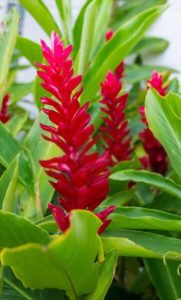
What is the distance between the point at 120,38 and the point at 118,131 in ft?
1.34

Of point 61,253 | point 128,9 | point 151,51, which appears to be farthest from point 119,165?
point 128,9

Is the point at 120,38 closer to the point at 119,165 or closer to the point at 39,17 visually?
the point at 39,17

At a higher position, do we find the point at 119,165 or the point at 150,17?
the point at 150,17

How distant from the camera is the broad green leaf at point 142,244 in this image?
0.68 metres

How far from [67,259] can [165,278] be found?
1.18 feet

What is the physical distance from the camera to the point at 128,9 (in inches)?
95.3

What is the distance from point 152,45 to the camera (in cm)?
210

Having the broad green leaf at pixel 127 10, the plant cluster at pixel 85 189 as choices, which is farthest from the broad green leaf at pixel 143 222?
the broad green leaf at pixel 127 10

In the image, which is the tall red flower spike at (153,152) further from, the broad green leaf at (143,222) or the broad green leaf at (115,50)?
the broad green leaf at (143,222)

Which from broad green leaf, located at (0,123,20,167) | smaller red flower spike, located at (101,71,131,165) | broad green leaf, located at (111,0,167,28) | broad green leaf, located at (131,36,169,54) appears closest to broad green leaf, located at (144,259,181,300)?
smaller red flower spike, located at (101,71,131,165)

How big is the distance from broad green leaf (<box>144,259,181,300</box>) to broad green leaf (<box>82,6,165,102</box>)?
1.51 ft

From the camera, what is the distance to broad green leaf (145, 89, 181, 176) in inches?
32.4

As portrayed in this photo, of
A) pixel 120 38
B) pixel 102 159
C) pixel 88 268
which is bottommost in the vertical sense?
pixel 88 268

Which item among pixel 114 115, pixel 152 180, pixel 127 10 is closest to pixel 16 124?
pixel 114 115
